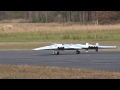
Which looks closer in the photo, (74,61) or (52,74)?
(52,74)

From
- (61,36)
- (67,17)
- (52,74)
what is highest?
(67,17)

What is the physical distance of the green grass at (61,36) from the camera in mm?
Result: 39844

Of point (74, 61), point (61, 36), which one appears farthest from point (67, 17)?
point (74, 61)

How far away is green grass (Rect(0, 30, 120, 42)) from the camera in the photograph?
39.8 m

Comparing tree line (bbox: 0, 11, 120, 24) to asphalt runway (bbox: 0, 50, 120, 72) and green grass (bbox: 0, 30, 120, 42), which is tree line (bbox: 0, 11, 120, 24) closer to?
green grass (bbox: 0, 30, 120, 42)

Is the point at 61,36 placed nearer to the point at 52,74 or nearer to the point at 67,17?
the point at 67,17

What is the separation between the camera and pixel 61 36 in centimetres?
4084

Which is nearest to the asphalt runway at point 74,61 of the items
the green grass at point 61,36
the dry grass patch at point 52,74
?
the dry grass patch at point 52,74

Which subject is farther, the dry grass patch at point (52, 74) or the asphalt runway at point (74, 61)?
the asphalt runway at point (74, 61)

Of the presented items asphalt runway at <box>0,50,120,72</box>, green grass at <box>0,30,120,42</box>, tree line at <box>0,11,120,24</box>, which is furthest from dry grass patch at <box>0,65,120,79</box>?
tree line at <box>0,11,120,24</box>

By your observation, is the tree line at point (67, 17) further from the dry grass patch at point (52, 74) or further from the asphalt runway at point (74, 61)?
the dry grass patch at point (52, 74)
